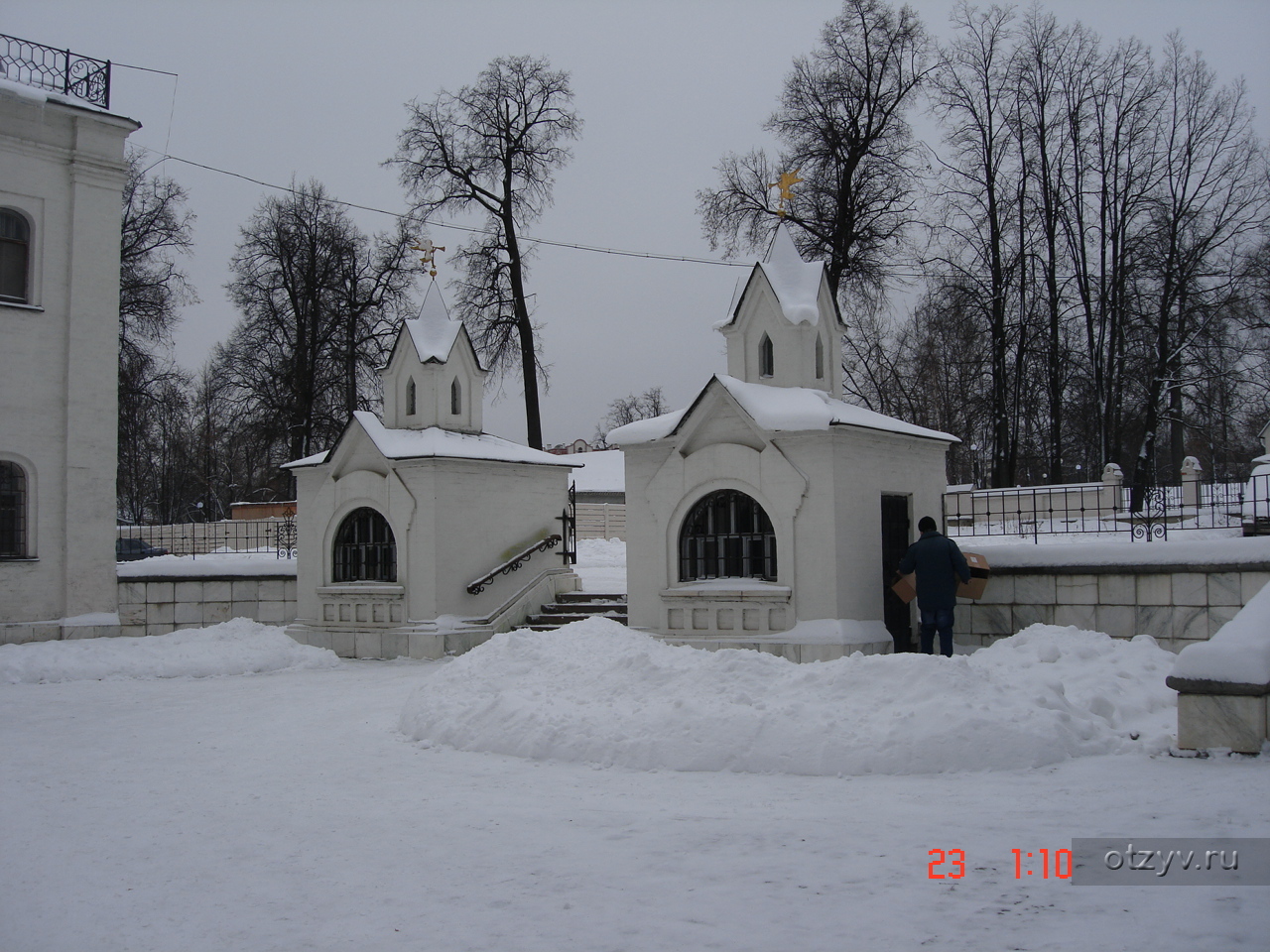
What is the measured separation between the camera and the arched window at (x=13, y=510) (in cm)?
1648

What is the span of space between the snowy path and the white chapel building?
18.2ft

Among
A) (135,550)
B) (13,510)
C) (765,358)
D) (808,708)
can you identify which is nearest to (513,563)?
(765,358)

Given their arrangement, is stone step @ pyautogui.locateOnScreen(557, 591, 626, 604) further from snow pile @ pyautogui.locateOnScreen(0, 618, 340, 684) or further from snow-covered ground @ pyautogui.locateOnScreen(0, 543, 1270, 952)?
snow-covered ground @ pyautogui.locateOnScreen(0, 543, 1270, 952)

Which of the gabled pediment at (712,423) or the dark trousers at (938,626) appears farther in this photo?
the gabled pediment at (712,423)

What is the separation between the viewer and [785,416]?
1319 centimetres

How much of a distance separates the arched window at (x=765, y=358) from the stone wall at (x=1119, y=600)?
14.1 ft

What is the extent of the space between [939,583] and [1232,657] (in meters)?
4.22

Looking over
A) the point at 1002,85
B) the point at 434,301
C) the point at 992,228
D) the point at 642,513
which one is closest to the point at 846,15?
the point at 1002,85

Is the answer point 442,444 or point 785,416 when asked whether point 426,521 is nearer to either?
point 442,444

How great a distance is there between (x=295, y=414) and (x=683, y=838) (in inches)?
1155

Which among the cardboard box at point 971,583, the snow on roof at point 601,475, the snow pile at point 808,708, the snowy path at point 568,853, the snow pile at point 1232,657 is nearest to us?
the snowy path at point 568,853

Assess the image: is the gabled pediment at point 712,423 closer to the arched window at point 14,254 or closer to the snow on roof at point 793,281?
the snow on roof at point 793,281

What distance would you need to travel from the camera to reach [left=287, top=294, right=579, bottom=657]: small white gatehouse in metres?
16.6

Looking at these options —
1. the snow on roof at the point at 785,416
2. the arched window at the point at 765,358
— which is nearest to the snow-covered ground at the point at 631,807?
the snow on roof at the point at 785,416
